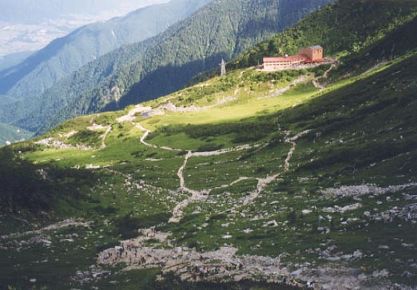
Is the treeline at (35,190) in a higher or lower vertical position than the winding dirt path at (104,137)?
higher

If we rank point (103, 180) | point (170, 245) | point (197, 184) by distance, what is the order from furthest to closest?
1. point (103, 180)
2. point (197, 184)
3. point (170, 245)

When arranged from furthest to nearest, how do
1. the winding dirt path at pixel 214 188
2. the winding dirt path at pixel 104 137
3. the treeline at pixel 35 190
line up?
the winding dirt path at pixel 104 137
the winding dirt path at pixel 214 188
the treeline at pixel 35 190

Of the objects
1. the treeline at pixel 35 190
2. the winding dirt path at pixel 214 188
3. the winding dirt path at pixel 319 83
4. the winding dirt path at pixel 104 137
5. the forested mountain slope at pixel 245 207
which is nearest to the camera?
the forested mountain slope at pixel 245 207

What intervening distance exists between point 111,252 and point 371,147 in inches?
1581

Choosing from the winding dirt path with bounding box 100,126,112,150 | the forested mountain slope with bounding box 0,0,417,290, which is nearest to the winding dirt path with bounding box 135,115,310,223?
the forested mountain slope with bounding box 0,0,417,290

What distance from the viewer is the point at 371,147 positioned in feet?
252

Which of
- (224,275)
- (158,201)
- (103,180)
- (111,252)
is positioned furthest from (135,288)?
(103,180)

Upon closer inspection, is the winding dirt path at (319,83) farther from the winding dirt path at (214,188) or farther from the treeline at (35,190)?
the treeline at (35,190)

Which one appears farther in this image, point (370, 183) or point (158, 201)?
point (158, 201)

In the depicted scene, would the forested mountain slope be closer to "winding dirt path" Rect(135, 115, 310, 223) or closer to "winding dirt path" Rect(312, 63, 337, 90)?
"winding dirt path" Rect(135, 115, 310, 223)

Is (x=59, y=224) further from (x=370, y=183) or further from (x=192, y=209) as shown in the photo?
(x=370, y=183)

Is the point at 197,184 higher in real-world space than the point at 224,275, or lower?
lower

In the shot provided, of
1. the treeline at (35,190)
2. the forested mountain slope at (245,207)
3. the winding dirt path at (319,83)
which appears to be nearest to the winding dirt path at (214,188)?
the forested mountain slope at (245,207)

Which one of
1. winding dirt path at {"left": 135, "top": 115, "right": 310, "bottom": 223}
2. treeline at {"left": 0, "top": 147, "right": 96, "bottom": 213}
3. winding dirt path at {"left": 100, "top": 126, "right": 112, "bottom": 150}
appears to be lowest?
winding dirt path at {"left": 100, "top": 126, "right": 112, "bottom": 150}
